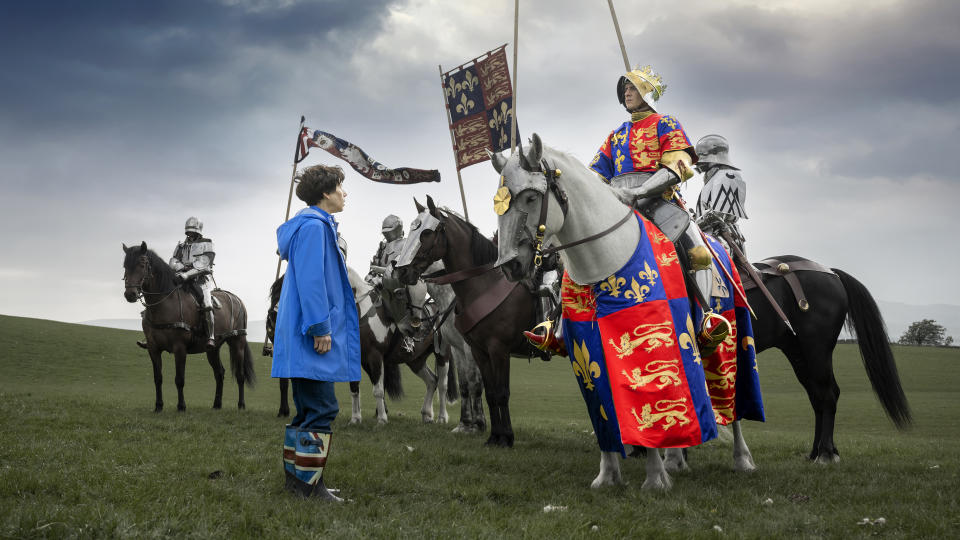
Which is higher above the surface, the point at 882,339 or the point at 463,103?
the point at 463,103

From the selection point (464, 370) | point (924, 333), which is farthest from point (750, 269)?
point (924, 333)

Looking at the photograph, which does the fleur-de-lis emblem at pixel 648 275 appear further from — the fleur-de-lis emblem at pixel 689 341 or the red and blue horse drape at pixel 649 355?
the fleur-de-lis emblem at pixel 689 341

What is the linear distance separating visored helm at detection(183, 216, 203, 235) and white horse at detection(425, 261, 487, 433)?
19.9 feet

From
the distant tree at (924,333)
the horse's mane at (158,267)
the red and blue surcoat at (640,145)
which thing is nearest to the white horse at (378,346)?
the horse's mane at (158,267)

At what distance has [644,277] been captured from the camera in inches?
186

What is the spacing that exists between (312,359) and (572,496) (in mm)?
2250

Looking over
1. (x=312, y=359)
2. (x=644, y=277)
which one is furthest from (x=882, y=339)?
(x=312, y=359)

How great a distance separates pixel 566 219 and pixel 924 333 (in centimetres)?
4985

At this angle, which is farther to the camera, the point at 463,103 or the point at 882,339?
the point at 463,103

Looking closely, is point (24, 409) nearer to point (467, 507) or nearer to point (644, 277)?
point (467, 507)

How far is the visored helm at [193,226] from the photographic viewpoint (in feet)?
42.4

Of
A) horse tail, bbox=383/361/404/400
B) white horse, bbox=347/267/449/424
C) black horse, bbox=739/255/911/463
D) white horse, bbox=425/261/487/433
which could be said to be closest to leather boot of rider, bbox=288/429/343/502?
white horse, bbox=425/261/487/433

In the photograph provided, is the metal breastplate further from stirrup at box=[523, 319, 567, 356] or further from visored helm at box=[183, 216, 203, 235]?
visored helm at box=[183, 216, 203, 235]

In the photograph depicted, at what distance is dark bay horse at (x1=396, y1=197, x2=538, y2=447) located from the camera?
7.84m
